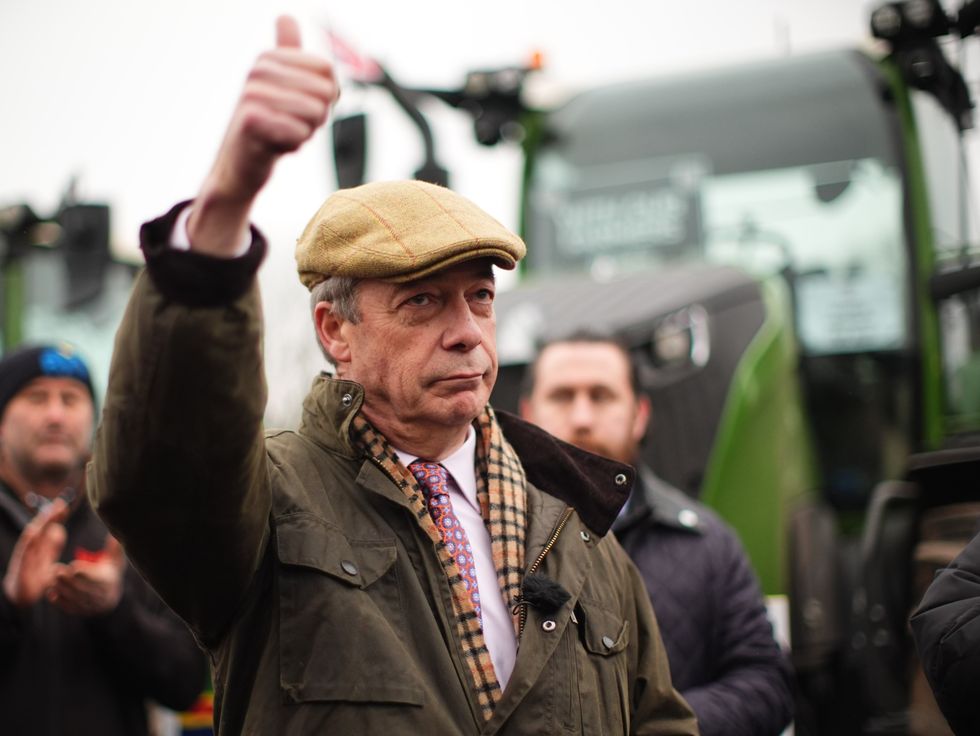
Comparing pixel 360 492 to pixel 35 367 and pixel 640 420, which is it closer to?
pixel 640 420

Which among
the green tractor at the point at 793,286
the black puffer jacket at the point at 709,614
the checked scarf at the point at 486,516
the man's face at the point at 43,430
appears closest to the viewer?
the checked scarf at the point at 486,516

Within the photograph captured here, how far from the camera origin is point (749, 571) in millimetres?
3449

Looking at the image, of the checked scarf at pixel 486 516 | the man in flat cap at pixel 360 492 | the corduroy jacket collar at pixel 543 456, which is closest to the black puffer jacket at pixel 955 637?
the man in flat cap at pixel 360 492

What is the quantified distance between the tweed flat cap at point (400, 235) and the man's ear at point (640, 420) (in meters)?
1.69

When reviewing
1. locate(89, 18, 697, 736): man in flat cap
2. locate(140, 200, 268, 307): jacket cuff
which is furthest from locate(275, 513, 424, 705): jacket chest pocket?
locate(140, 200, 268, 307): jacket cuff

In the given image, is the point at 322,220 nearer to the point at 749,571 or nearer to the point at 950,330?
the point at 749,571

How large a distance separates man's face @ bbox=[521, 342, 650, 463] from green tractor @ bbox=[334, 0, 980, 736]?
82 centimetres

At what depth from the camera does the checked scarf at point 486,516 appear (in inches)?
80.2

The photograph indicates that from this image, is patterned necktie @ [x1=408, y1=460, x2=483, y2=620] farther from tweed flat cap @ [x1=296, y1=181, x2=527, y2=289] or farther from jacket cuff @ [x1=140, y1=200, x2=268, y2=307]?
jacket cuff @ [x1=140, y1=200, x2=268, y2=307]

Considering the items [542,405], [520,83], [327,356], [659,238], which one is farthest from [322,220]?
[520,83]

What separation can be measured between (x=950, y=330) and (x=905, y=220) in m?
0.51

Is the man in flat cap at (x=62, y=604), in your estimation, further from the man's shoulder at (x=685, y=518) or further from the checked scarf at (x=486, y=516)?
the checked scarf at (x=486, y=516)

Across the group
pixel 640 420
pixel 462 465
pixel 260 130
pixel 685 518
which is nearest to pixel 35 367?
pixel 640 420

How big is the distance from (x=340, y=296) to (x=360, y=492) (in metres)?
0.33
